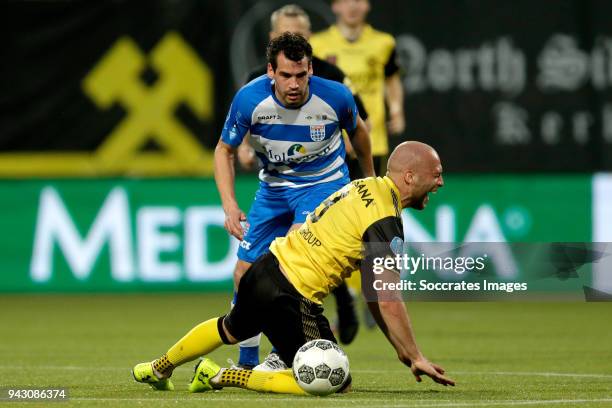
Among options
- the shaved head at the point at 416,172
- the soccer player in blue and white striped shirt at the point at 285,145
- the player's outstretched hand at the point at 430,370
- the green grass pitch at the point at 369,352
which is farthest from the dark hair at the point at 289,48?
the player's outstretched hand at the point at 430,370

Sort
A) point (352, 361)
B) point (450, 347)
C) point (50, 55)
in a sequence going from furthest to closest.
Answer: point (50, 55) → point (450, 347) → point (352, 361)

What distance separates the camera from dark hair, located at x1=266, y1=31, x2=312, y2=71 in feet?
23.6

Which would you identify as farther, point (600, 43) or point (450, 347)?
point (600, 43)

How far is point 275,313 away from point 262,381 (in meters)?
0.39

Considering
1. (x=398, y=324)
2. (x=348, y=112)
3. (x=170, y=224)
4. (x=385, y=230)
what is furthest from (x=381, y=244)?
(x=170, y=224)

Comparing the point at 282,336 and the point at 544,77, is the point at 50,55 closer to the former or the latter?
the point at 544,77

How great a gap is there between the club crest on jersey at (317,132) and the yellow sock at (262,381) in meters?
1.42

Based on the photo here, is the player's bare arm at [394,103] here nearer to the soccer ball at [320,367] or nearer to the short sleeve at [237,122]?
the short sleeve at [237,122]

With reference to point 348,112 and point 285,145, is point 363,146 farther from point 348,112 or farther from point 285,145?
point 285,145

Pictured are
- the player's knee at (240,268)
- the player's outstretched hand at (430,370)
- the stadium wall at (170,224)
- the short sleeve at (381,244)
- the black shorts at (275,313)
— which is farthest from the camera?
the stadium wall at (170,224)

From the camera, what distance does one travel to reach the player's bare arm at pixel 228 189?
7375mm

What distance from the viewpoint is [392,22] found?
1437 cm

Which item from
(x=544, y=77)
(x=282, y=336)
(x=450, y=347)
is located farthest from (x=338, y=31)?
(x=282, y=336)

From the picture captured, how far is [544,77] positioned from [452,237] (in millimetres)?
2068
